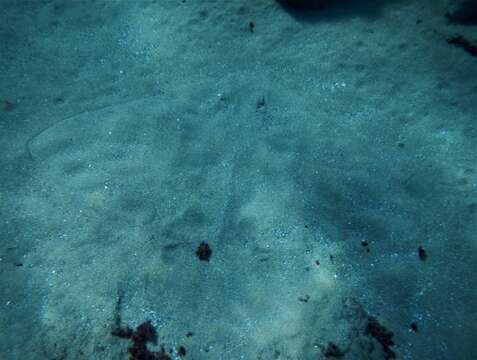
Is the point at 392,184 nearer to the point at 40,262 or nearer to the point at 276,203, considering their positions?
the point at 276,203

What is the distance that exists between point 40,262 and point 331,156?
384cm

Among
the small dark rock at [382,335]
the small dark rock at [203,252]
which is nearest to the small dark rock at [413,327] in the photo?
the small dark rock at [382,335]

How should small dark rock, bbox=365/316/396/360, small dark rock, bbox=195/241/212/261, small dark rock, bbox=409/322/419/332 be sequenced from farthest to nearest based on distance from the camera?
small dark rock, bbox=195/241/212/261, small dark rock, bbox=409/322/419/332, small dark rock, bbox=365/316/396/360

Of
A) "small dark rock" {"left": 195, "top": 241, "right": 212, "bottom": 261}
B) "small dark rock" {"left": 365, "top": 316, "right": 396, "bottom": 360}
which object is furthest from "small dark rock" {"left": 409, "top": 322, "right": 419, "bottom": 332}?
"small dark rock" {"left": 195, "top": 241, "right": 212, "bottom": 261}

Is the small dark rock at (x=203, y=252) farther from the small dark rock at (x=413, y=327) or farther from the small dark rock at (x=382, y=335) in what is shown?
the small dark rock at (x=413, y=327)

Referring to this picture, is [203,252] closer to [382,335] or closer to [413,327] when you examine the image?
[382,335]

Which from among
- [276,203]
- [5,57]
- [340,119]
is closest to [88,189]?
[276,203]

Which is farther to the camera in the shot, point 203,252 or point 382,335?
point 203,252

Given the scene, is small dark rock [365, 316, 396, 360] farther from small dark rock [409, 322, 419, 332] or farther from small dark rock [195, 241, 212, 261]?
small dark rock [195, 241, 212, 261]

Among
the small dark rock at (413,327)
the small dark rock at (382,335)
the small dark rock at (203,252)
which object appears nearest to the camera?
the small dark rock at (382,335)

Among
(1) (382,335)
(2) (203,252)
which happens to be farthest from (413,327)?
(2) (203,252)

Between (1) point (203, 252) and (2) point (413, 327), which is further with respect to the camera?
(1) point (203, 252)

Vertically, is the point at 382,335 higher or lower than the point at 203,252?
lower

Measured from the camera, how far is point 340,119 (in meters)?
4.69
